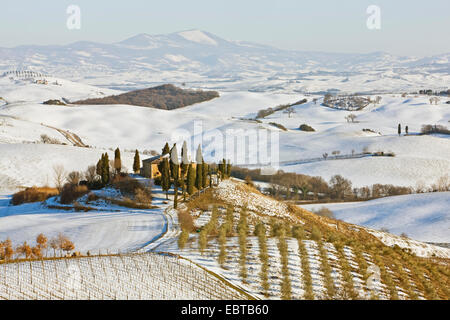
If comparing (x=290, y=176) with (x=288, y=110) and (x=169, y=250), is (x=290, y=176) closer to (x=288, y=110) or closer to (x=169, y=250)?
(x=169, y=250)

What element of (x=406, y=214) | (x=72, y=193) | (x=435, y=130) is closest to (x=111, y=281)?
(x=72, y=193)

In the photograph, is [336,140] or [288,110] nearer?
[336,140]

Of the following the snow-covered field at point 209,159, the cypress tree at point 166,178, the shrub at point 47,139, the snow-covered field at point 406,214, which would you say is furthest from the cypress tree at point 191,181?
the shrub at point 47,139

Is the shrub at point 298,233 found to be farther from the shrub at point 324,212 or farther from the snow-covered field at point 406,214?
the shrub at point 324,212

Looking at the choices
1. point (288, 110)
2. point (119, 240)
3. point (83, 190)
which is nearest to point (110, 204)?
point (83, 190)

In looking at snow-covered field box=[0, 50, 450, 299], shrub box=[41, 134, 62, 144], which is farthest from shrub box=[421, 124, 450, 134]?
shrub box=[41, 134, 62, 144]

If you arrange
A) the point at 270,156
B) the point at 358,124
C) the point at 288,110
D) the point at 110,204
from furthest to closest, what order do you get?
1. the point at 288,110
2. the point at 358,124
3. the point at 270,156
4. the point at 110,204

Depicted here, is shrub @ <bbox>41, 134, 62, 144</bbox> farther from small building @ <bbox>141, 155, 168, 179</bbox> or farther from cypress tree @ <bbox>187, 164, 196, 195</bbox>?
cypress tree @ <bbox>187, 164, 196, 195</bbox>

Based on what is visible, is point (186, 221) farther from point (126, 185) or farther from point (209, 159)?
point (209, 159)
